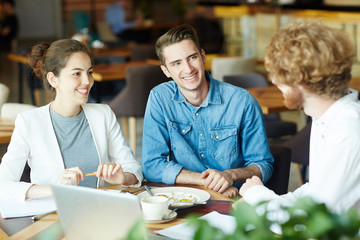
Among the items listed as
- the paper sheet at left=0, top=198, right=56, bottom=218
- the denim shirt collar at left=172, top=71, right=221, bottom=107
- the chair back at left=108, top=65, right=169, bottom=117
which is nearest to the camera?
the paper sheet at left=0, top=198, right=56, bottom=218

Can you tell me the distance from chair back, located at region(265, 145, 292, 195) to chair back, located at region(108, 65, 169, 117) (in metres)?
2.60

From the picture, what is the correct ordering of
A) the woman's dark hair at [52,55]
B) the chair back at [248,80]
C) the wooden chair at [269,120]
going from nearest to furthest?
1. the woman's dark hair at [52,55]
2. the wooden chair at [269,120]
3. the chair back at [248,80]

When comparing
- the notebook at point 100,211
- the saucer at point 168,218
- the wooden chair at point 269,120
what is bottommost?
the wooden chair at point 269,120

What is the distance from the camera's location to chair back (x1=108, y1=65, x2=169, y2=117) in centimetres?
498

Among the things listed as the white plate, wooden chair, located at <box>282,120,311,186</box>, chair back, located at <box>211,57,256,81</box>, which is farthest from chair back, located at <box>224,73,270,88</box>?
the white plate

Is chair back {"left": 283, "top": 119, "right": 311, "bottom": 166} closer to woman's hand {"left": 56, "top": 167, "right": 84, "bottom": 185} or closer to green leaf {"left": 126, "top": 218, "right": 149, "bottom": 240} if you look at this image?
woman's hand {"left": 56, "top": 167, "right": 84, "bottom": 185}

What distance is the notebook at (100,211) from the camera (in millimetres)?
1316

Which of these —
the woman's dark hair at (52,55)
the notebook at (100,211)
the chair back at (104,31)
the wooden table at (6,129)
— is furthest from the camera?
the chair back at (104,31)

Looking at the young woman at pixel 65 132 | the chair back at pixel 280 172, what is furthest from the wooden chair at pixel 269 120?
the young woman at pixel 65 132

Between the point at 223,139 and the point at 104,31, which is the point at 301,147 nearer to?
the point at 223,139

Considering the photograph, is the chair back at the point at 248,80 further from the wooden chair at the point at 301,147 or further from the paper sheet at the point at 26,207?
the paper sheet at the point at 26,207

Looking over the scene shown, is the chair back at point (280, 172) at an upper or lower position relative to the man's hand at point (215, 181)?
lower

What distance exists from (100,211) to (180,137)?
1.06 meters

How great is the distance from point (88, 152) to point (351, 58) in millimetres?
1167
